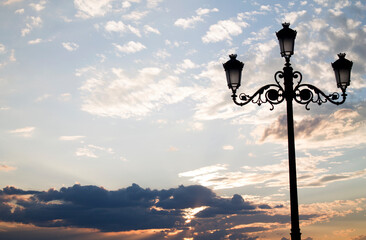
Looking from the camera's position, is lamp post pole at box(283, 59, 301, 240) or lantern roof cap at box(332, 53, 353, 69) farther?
lantern roof cap at box(332, 53, 353, 69)

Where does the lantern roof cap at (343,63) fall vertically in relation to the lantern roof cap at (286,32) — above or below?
below

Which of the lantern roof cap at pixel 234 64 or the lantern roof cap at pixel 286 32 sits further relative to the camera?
the lantern roof cap at pixel 234 64

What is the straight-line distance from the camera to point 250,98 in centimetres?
1063

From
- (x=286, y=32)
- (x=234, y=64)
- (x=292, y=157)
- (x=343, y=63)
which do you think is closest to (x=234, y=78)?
(x=234, y=64)

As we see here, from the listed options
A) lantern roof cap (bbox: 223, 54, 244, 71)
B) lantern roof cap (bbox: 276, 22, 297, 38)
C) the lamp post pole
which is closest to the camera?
the lamp post pole

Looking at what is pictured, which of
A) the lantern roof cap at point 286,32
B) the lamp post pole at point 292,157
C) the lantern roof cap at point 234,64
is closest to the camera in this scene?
the lamp post pole at point 292,157

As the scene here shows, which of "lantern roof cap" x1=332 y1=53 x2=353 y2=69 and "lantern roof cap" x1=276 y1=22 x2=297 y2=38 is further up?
"lantern roof cap" x1=276 y1=22 x2=297 y2=38

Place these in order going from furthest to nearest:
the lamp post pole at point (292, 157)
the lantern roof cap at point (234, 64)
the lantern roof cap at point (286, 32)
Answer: the lantern roof cap at point (234, 64) → the lantern roof cap at point (286, 32) → the lamp post pole at point (292, 157)

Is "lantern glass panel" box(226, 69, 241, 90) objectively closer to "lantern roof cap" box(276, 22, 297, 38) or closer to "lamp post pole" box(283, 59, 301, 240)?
"lamp post pole" box(283, 59, 301, 240)

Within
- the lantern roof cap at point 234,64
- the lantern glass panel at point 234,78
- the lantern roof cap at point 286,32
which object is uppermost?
the lantern roof cap at point 286,32

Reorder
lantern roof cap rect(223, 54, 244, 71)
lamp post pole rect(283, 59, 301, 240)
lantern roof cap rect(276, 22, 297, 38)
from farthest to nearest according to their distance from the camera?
1. lantern roof cap rect(223, 54, 244, 71)
2. lantern roof cap rect(276, 22, 297, 38)
3. lamp post pole rect(283, 59, 301, 240)

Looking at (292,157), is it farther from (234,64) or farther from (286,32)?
(286,32)

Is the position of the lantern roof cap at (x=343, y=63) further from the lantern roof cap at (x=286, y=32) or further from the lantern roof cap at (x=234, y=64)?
the lantern roof cap at (x=234, y=64)

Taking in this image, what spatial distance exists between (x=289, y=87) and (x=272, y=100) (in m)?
0.57
